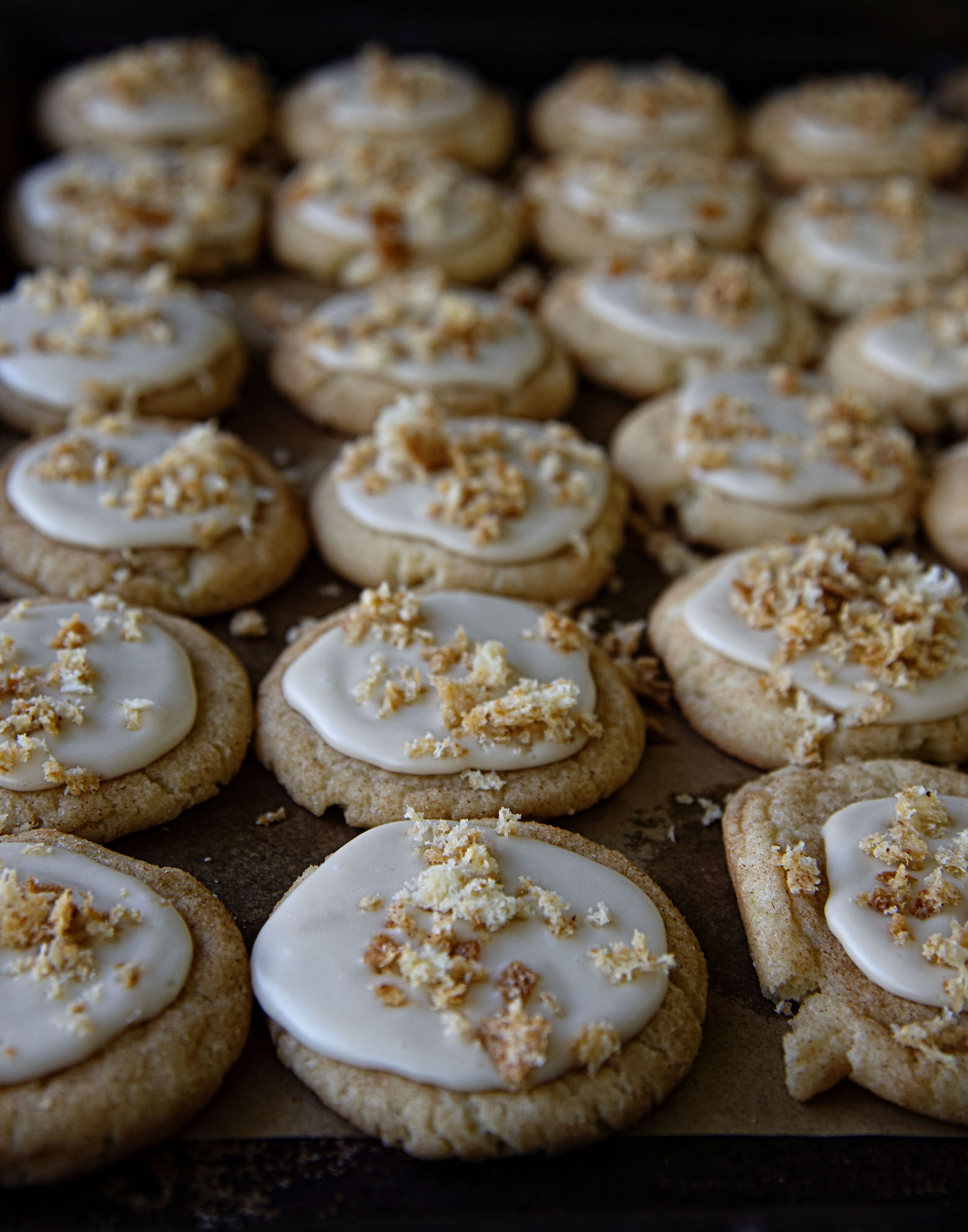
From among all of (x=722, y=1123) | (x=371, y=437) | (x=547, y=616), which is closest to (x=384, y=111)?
(x=371, y=437)

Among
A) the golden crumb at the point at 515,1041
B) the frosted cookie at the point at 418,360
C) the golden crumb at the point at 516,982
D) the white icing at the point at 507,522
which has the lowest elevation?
the golden crumb at the point at 515,1041

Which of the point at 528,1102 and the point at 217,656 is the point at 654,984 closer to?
the point at 528,1102

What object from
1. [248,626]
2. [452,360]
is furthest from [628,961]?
[452,360]

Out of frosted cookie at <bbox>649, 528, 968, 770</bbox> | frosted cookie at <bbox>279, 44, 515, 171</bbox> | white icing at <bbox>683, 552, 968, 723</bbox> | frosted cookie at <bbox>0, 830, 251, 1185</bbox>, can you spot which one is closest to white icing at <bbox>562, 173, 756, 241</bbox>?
frosted cookie at <bbox>279, 44, 515, 171</bbox>

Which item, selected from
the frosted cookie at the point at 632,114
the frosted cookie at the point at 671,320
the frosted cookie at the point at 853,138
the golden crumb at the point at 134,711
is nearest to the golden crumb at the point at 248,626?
the golden crumb at the point at 134,711

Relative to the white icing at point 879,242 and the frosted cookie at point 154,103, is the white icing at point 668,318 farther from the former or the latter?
the frosted cookie at point 154,103
